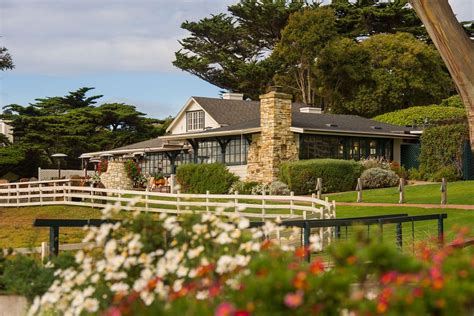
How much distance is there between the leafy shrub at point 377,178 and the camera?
1390 inches

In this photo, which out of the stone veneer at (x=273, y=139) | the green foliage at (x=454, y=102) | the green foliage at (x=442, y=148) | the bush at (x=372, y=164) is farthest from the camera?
the green foliage at (x=454, y=102)

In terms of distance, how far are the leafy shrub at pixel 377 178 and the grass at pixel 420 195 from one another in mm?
1720

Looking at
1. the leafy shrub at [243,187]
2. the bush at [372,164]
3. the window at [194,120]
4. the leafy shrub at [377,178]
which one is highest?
the window at [194,120]

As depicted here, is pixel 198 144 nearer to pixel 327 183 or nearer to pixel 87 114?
pixel 327 183

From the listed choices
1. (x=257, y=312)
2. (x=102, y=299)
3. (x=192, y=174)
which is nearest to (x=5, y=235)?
(x=192, y=174)

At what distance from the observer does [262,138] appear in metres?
38.1

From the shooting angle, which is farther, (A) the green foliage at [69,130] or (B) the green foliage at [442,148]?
(A) the green foliage at [69,130]

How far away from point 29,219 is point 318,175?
12.5 metres

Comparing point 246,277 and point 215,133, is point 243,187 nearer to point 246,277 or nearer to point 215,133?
point 215,133

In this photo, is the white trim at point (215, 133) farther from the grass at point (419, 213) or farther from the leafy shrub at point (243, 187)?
the grass at point (419, 213)

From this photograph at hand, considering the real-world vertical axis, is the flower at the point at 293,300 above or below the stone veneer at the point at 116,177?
below

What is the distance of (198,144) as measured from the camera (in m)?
43.0

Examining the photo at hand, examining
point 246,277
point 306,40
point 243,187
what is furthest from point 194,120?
point 246,277

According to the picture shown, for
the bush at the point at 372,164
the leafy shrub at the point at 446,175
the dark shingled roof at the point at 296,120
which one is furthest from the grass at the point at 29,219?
the leafy shrub at the point at 446,175
